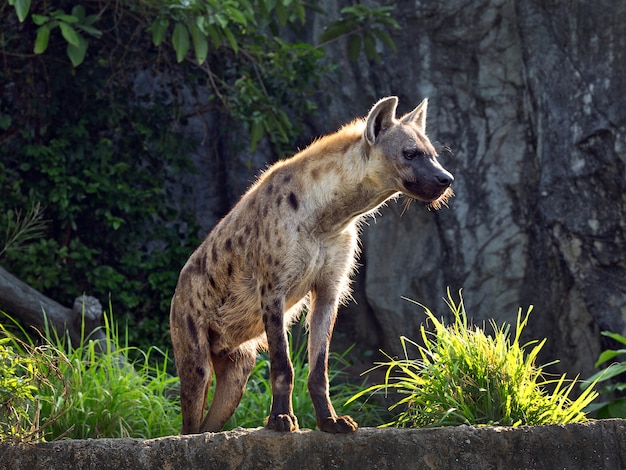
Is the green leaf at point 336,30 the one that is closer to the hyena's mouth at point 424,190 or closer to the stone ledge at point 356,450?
the hyena's mouth at point 424,190

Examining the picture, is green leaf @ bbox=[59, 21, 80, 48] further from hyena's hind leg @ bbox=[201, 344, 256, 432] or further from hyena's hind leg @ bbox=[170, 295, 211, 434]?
hyena's hind leg @ bbox=[201, 344, 256, 432]

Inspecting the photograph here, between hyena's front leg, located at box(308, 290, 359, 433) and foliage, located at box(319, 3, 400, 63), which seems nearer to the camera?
hyena's front leg, located at box(308, 290, 359, 433)

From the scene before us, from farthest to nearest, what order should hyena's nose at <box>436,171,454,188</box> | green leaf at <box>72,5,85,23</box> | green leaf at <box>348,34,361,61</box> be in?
green leaf at <box>348,34,361,61</box>
green leaf at <box>72,5,85,23</box>
hyena's nose at <box>436,171,454,188</box>

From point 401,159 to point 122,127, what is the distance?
15.1 feet

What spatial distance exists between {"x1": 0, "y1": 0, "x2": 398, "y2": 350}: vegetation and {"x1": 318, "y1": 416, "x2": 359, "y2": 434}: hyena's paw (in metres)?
3.92

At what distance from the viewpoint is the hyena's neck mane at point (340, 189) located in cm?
471

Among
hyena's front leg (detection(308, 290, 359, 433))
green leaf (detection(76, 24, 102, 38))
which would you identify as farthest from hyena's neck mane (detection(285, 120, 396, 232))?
green leaf (detection(76, 24, 102, 38))

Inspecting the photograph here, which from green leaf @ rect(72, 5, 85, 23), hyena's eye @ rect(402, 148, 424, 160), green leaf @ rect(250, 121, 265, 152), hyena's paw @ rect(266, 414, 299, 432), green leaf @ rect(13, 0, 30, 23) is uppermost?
green leaf @ rect(13, 0, 30, 23)

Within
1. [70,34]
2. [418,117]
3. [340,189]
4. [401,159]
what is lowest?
[340,189]

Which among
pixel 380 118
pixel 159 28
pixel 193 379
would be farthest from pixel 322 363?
pixel 159 28

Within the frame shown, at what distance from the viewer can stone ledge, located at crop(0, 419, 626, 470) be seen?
13.8ft

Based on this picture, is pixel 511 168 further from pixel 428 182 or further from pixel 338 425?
pixel 338 425

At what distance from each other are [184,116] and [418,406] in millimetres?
4686

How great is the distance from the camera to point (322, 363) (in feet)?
15.2
